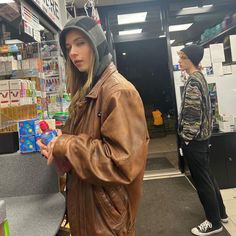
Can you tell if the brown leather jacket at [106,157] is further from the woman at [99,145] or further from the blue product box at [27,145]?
the blue product box at [27,145]

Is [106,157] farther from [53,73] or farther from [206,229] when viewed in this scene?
[53,73]

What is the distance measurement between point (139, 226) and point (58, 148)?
2.11 meters

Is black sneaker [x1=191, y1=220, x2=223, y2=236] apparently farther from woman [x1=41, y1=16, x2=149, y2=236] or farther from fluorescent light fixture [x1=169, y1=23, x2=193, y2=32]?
fluorescent light fixture [x1=169, y1=23, x2=193, y2=32]

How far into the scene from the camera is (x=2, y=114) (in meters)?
1.82

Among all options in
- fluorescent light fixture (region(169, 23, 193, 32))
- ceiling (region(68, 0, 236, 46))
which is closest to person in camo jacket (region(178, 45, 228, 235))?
ceiling (region(68, 0, 236, 46))

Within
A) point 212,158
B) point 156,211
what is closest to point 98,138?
point 156,211

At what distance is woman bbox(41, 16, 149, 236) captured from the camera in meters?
0.99

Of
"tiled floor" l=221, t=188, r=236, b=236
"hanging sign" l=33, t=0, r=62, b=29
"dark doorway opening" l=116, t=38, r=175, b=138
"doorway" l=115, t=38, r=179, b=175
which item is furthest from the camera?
"dark doorway opening" l=116, t=38, r=175, b=138

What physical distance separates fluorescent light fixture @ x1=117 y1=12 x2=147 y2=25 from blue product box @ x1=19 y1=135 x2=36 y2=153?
13.5 feet

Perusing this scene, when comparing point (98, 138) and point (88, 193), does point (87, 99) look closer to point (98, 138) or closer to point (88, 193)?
point (98, 138)

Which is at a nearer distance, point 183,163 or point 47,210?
point 47,210

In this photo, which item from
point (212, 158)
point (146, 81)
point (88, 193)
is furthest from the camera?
point (146, 81)

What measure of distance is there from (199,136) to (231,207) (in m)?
1.10

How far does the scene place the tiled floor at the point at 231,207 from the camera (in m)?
2.65
